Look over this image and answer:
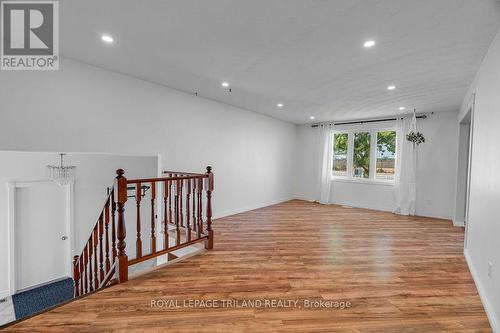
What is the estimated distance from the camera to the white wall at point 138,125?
2809mm

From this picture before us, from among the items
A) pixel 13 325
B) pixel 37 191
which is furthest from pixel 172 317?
pixel 37 191

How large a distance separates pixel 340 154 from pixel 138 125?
5.71 metres

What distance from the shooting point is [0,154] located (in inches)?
139

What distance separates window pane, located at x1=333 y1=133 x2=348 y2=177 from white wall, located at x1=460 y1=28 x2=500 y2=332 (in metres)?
4.09

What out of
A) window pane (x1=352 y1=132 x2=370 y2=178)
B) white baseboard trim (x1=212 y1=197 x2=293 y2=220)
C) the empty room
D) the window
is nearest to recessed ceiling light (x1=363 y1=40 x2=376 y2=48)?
the empty room

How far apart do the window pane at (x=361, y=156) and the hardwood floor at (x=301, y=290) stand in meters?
2.88

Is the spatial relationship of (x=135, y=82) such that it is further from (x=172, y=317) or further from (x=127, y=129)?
(x=172, y=317)

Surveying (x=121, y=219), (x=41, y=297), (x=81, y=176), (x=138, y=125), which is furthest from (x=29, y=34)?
(x=41, y=297)

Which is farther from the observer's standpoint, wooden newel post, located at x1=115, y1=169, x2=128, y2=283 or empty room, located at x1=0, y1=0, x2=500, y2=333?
wooden newel post, located at x1=115, y1=169, x2=128, y2=283

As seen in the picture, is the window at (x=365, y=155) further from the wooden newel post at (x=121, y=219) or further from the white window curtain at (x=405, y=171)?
the wooden newel post at (x=121, y=219)

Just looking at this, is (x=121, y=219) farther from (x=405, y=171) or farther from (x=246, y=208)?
(x=405, y=171)

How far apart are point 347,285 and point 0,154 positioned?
508 cm

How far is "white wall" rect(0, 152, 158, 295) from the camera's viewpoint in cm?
368

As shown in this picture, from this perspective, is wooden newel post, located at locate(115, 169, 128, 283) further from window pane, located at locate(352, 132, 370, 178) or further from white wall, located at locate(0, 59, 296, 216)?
window pane, located at locate(352, 132, 370, 178)
